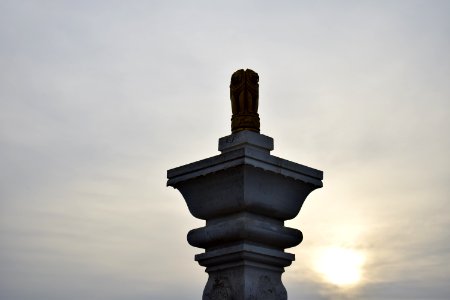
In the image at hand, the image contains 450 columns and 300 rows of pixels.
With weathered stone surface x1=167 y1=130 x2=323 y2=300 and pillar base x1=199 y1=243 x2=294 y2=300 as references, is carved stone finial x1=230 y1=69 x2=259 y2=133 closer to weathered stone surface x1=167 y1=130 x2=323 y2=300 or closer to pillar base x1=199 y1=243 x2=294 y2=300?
weathered stone surface x1=167 y1=130 x2=323 y2=300

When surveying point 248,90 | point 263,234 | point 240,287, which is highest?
point 248,90

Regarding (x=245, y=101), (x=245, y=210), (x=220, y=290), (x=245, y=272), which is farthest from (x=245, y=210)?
(x=245, y=101)

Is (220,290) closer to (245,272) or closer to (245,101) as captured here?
(245,272)

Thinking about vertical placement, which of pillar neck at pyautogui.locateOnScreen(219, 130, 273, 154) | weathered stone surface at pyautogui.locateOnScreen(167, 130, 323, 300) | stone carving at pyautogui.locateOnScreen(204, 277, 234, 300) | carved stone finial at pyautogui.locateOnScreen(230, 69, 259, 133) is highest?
carved stone finial at pyautogui.locateOnScreen(230, 69, 259, 133)

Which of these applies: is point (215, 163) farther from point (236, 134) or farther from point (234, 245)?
point (234, 245)

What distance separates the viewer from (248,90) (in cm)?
806

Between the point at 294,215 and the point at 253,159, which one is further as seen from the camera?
the point at 294,215

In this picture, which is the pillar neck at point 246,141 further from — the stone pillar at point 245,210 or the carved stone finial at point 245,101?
the carved stone finial at point 245,101

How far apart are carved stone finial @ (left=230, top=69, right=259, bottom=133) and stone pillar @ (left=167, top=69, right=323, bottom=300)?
0.15m

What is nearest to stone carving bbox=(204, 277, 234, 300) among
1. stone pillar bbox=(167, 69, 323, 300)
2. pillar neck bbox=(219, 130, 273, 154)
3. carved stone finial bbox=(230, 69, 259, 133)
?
stone pillar bbox=(167, 69, 323, 300)

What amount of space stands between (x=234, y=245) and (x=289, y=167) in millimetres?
1044

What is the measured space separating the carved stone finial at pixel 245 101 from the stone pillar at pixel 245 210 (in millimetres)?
154

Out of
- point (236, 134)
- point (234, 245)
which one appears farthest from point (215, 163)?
point (234, 245)

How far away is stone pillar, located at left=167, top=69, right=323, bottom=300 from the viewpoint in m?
7.59
